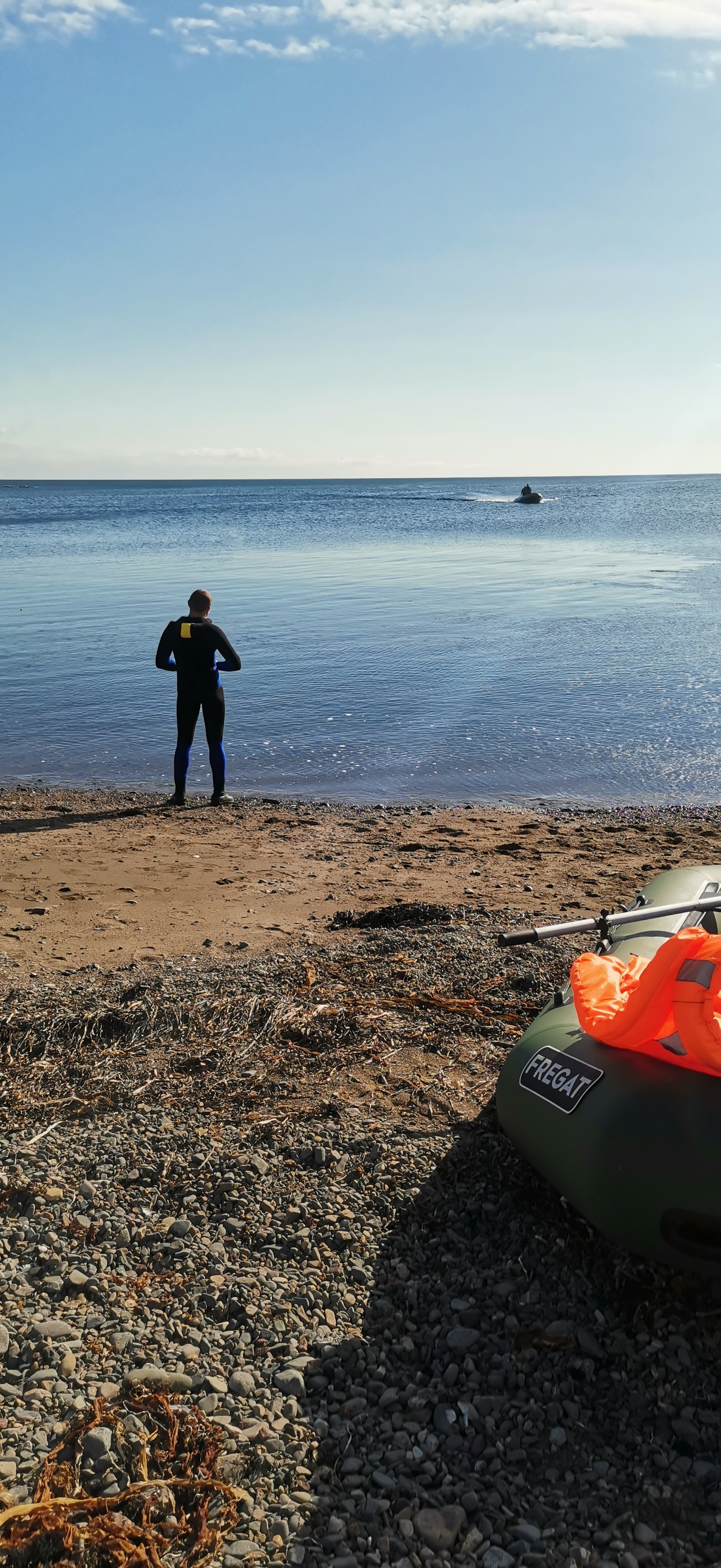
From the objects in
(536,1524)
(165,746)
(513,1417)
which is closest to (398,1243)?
(513,1417)

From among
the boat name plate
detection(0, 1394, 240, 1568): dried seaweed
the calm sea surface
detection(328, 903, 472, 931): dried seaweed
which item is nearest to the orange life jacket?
the boat name plate

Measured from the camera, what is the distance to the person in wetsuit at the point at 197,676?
982 cm

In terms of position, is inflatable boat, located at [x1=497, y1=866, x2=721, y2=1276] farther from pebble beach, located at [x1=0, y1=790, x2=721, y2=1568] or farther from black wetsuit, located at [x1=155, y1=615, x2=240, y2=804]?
black wetsuit, located at [x1=155, y1=615, x2=240, y2=804]

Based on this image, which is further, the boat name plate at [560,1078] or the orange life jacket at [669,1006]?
the boat name plate at [560,1078]

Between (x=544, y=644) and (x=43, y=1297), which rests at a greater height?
(x=544, y=644)

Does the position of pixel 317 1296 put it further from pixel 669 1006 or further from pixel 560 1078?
pixel 669 1006

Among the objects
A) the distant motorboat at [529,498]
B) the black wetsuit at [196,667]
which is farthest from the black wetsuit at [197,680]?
the distant motorboat at [529,498]

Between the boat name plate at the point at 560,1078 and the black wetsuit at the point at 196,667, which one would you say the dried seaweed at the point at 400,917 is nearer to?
the boat name plate at the point at 560,1078

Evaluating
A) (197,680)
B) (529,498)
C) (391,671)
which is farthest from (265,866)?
(529,498)

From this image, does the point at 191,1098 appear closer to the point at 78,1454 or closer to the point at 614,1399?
the point at 78,1454

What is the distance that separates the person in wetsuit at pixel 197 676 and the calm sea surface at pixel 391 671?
3.15 ft

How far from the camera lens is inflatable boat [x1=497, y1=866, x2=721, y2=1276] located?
3.10 m

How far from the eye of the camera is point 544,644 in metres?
19.0

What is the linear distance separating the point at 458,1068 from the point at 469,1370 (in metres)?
1.77
